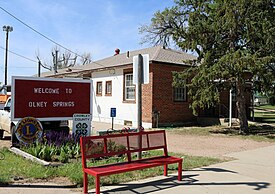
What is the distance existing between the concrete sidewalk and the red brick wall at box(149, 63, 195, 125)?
10.5m

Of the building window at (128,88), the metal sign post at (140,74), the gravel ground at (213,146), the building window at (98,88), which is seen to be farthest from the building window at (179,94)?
the metal sign post at (140,74)

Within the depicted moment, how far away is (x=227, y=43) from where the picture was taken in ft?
51.7

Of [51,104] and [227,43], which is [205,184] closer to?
[51,104]

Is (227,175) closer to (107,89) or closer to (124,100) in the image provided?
(124,100)

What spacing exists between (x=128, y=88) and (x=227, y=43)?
7255mm

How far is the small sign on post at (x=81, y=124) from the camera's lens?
999 cm

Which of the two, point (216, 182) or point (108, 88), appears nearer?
point (216, 182)

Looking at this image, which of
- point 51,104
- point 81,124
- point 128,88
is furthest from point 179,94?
point 51,104

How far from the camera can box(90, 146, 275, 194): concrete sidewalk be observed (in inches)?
221

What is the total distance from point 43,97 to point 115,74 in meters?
11.5

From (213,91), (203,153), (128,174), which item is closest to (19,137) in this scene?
(128,174)

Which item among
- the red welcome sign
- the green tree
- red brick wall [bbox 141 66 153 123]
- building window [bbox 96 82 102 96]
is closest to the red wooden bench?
the red welcome sign

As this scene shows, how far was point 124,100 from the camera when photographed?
66.9ft

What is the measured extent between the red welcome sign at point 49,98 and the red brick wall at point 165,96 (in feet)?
26.2
